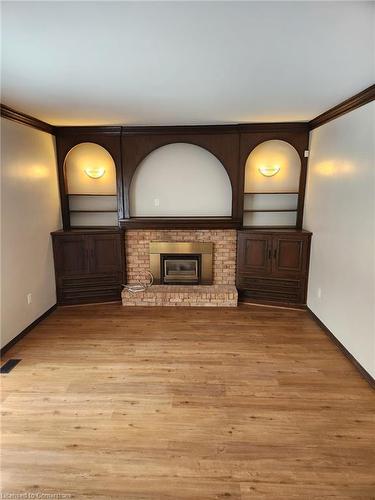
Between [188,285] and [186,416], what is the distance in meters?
2.62

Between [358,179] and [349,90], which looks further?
[358,179]

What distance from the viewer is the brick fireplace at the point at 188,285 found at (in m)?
4.52

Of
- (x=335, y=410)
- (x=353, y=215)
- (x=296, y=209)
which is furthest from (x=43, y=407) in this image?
(x=296, y=209)

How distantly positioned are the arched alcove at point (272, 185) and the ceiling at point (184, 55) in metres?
1.28

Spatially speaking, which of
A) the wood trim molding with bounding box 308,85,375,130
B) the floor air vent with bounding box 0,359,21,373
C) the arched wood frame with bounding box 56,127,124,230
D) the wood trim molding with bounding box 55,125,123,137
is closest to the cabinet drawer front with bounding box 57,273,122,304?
the arched wood frame with bounding box 56,127,124,230

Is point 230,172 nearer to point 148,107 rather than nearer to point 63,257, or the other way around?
point 148,107

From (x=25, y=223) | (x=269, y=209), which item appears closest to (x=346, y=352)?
(x=269, y=209)

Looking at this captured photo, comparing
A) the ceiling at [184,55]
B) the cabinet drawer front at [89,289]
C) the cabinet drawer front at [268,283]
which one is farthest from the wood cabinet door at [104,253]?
the cabinet drawer front at [268,283]

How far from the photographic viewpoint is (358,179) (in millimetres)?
2926

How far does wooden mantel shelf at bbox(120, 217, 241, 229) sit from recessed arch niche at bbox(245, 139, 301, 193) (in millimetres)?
645

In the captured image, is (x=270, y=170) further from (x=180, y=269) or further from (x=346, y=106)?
(x=180, y=269)

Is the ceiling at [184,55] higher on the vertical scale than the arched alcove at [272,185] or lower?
higher

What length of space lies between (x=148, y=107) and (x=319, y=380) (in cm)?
325

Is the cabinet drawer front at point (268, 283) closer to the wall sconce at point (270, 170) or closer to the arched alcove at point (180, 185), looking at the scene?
the arched alcove at point (180, 185)
